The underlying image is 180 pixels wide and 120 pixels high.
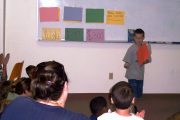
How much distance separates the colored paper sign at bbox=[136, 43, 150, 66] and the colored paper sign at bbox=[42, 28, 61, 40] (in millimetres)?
1552

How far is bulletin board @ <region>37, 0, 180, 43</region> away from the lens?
3887 millimetres

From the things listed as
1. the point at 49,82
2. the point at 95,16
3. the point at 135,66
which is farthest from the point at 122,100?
the point at 95,16

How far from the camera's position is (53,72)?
91 centimetres

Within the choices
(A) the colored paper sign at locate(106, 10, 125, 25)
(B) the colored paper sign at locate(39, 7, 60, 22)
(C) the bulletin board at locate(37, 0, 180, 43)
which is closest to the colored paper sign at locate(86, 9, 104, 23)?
(C) the bulletin board at locate(37, 0, 180, 43)

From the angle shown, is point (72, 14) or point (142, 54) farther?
point (72, 14)

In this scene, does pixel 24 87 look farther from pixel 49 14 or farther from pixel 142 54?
pixel 49 14

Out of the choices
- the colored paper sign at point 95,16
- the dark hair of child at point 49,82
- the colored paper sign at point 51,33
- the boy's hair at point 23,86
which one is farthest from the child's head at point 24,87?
the colored paper sign at point 95,16

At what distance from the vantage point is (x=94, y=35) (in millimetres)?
3990

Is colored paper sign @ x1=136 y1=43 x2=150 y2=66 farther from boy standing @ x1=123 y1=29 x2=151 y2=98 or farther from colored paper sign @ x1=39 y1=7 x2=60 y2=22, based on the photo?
colored paper sign @ x1=39 y1=7 x2=60 y2=22

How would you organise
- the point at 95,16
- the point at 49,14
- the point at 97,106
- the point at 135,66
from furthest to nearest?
1. the point at 95,16
2. the point at 49,14
3. the point at 135,66
4. the point at 97,106

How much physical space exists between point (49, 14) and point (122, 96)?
8.97 ft

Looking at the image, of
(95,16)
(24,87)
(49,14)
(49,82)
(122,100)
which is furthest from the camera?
(95,16)

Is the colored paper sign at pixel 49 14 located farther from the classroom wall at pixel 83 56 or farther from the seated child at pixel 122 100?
the seated child at pixel 122 100

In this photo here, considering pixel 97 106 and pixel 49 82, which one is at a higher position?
pixel 49 82
